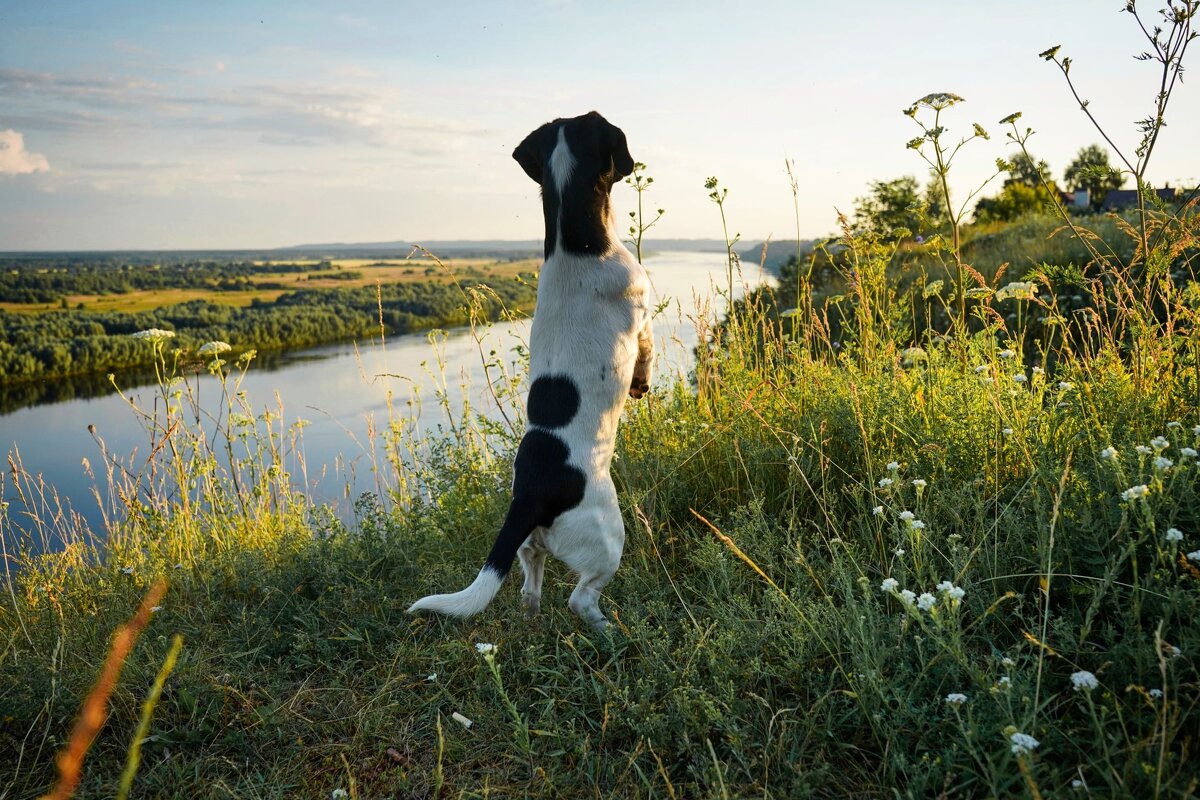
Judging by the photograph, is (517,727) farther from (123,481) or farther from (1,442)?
(1,442)

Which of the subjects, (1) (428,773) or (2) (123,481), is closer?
(1) (428,773)

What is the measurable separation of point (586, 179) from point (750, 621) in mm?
1893

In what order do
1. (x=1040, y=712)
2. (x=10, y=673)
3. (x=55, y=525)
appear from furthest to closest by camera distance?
(x=55, y=525), (x=10, y=673), (x=1040, y=712)

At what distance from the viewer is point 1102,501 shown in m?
2.45

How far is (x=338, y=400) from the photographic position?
911 cm

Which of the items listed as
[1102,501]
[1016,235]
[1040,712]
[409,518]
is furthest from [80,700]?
[1016,235]

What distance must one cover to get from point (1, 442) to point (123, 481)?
603 centimetres

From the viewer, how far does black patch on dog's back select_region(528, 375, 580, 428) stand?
9.24 ft

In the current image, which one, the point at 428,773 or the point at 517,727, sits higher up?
the point at 517,727

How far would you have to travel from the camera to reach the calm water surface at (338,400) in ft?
16.4

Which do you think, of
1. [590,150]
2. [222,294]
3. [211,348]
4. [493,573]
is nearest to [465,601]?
[493,573]

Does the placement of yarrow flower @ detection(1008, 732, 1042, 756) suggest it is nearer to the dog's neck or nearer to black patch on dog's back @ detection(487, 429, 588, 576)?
black patch on dog's back @ detection(487, 429, 588, 576)

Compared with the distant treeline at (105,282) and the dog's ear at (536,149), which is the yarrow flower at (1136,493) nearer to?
the dog's ear at (536,149)

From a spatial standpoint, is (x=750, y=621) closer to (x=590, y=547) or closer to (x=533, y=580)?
(x=590, y=547)
